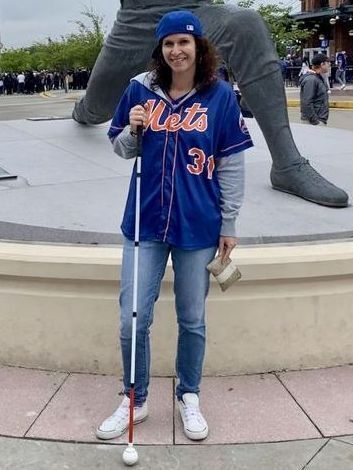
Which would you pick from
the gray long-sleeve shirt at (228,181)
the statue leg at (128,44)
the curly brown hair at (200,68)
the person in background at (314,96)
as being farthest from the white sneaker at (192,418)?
the person in background at (314,96)

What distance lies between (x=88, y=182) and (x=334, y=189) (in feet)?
6.07

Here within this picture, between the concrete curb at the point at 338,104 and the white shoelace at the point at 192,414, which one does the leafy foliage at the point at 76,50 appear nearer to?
the concrete curb at the point at 338,104

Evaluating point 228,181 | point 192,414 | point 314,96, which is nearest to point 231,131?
point 228,181

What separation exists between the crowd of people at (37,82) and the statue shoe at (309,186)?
39.9m

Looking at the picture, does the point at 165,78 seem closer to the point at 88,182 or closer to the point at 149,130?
the point at 149,130

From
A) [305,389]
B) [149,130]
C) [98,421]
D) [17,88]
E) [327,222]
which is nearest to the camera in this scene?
[149,130]

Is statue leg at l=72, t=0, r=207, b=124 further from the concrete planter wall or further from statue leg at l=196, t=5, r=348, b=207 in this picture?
the concrete planter wall

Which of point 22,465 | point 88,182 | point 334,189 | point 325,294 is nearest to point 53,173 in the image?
point 88,182

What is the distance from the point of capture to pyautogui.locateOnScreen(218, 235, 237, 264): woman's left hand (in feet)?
9.27

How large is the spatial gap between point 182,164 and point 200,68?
1.31ft

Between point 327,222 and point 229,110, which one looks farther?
point 327,222

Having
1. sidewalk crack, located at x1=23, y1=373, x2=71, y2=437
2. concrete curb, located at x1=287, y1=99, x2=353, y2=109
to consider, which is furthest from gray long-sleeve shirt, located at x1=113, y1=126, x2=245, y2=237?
concrete curb, located at x1=287, y1=99, x2=353, y2=109

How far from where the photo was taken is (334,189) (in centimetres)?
446

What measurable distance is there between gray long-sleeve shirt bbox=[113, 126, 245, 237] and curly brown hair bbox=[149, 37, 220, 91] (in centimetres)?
24
